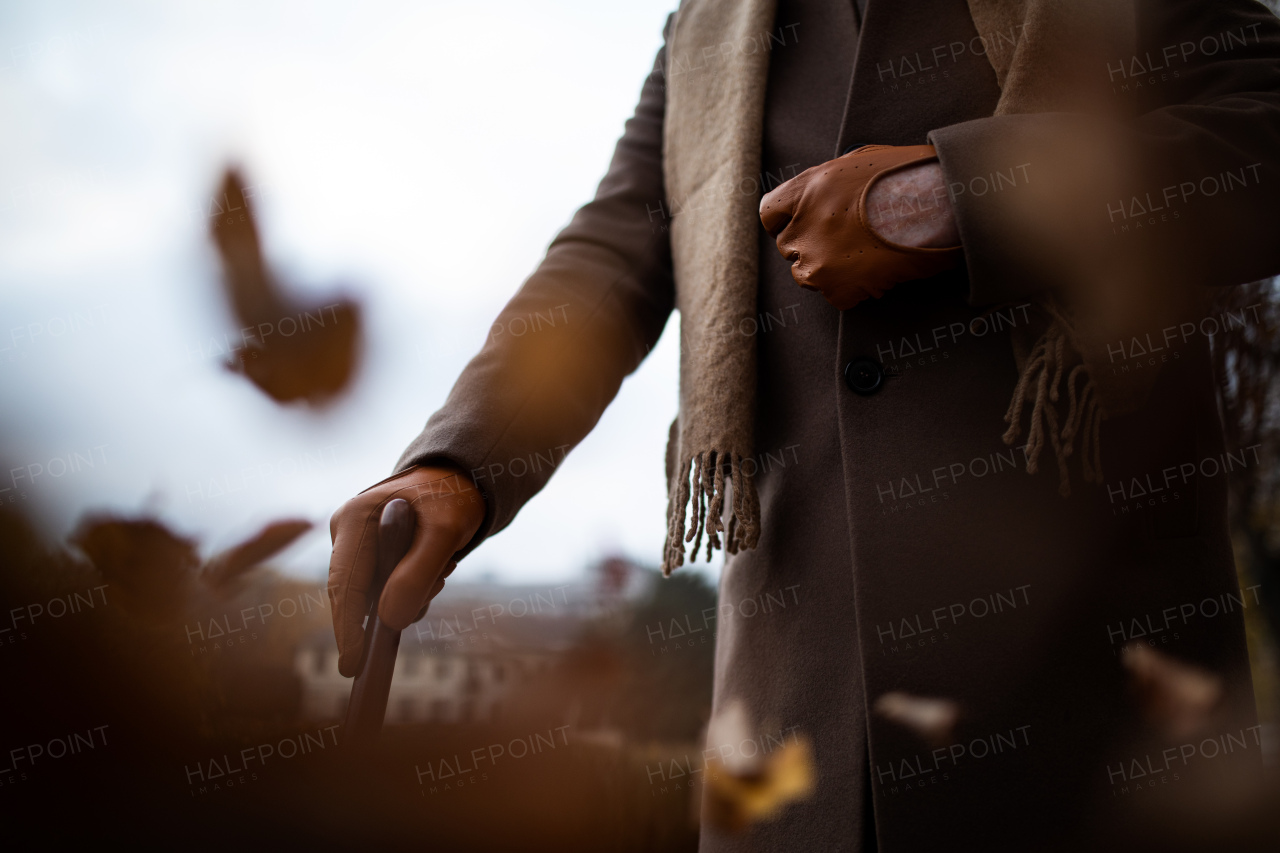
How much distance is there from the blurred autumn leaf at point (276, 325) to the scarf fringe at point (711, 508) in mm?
1215

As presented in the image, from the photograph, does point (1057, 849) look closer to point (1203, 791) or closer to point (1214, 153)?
point (1203, 791)

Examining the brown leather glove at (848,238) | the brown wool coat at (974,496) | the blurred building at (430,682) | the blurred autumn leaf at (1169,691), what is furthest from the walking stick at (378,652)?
the blurred building at (430,682)

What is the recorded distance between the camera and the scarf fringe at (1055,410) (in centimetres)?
67

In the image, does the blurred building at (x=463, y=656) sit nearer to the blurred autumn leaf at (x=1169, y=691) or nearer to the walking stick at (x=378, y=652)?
the walking stick at (x=378, y=652)

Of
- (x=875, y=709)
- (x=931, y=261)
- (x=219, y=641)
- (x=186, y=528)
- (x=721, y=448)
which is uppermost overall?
(x=931, y=261)

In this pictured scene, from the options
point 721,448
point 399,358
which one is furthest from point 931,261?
point 399,358

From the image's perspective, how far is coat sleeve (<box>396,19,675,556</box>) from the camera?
76 cm

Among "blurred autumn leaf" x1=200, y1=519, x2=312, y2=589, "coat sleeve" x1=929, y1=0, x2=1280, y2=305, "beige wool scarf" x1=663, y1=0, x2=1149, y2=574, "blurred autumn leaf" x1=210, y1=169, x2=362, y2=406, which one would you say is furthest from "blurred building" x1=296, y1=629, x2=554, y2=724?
"coat sleeve" x1=929, y1=0, x2=1280, y2=305

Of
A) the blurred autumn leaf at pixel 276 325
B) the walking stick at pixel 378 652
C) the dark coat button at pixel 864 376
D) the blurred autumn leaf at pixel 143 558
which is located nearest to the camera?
the walking stick at pixel 378 652

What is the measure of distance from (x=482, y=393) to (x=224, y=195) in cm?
139

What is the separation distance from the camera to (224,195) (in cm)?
178

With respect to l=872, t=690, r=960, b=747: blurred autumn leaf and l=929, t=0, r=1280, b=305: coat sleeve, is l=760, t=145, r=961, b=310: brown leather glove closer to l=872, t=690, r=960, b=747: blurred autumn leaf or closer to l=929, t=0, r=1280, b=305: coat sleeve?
l=929, t=0, r=1280, b=305: coat sleeve

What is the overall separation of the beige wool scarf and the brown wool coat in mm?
43

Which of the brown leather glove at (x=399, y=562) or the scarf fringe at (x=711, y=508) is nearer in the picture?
the brown leather glove at (x=399, y=562)
